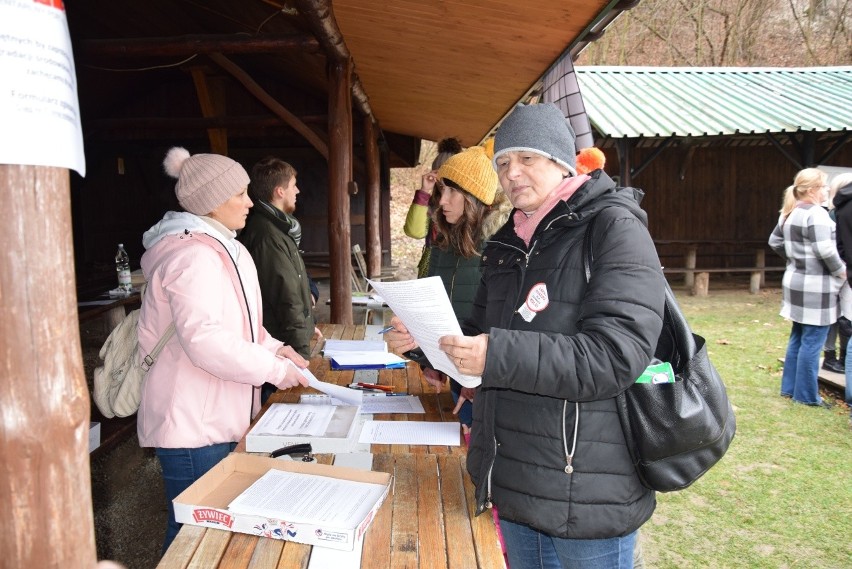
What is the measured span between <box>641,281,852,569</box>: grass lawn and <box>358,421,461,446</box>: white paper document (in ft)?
5.68

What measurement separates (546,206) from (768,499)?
326cm

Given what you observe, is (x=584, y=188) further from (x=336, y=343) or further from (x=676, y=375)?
(x=336, y=343)

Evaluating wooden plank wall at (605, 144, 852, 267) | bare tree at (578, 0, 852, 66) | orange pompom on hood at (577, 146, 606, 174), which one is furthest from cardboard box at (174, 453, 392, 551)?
bare tree at (578, 0, 852, 66)

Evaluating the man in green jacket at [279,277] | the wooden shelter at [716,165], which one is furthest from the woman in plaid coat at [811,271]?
the wooden shelter at [716,165]

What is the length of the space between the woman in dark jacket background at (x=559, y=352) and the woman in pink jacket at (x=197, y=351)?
0.84 metres

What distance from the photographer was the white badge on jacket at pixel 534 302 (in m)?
1.48

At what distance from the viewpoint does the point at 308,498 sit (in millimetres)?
1582

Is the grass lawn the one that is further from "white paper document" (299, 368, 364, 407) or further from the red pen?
"white paper document" (299, 368, 364, 407)

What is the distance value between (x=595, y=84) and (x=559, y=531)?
478 inches

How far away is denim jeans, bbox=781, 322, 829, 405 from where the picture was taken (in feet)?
17.5

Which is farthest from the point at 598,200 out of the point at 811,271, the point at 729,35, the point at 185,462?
the point at 729,35

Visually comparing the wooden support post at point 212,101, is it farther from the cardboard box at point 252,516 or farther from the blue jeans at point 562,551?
the blue jeans at point 562,551

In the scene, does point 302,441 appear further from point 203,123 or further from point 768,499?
point 203,123

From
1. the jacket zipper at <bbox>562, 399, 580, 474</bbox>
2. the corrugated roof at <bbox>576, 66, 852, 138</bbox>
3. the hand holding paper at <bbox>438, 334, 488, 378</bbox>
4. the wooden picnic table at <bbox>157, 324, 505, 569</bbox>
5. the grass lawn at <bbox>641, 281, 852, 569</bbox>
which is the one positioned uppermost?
the corrugated roof at <bbox>576, 66, 852, 138</bbox>
